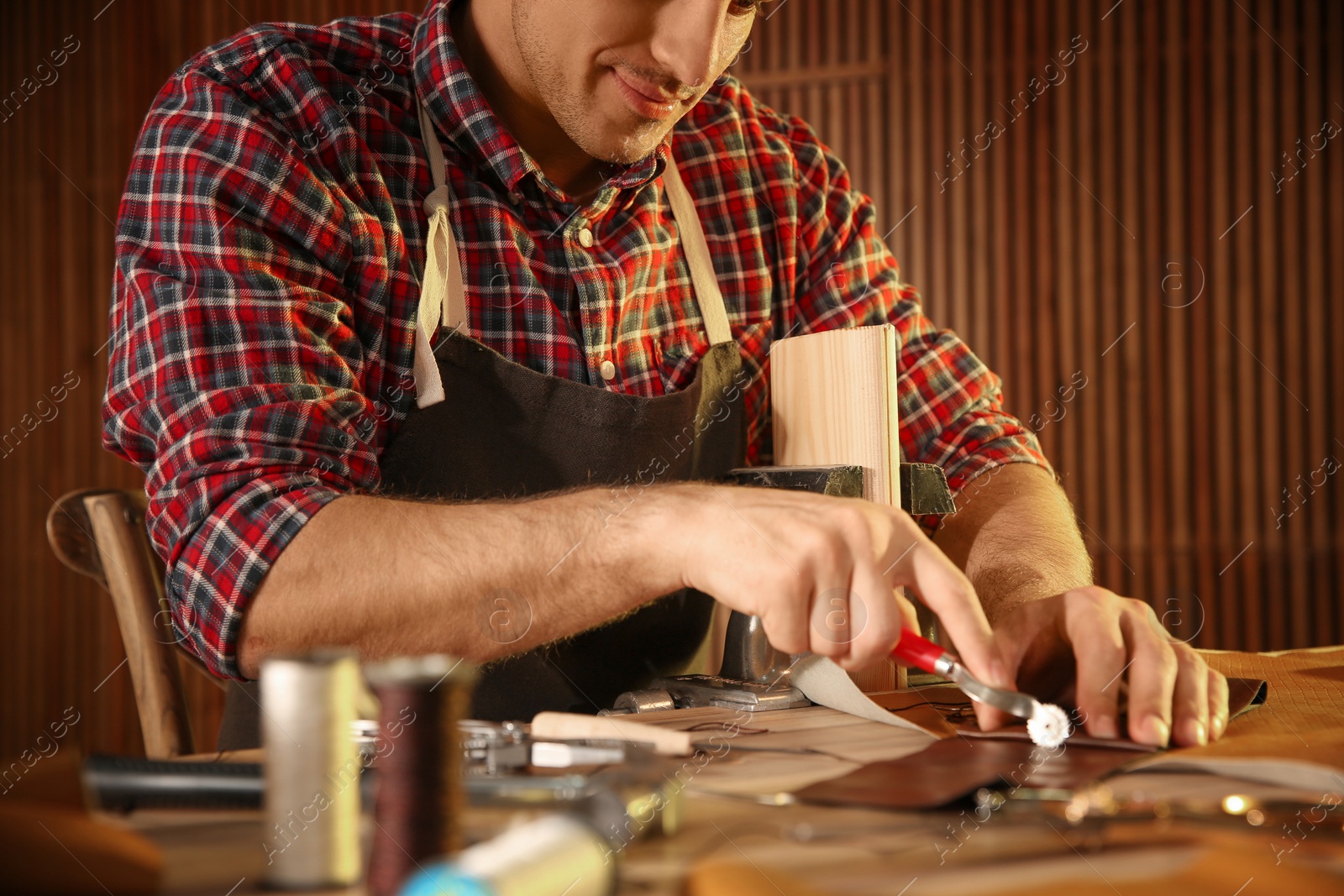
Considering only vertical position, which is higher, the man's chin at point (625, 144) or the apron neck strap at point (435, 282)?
the man's chin at point (625, 144)

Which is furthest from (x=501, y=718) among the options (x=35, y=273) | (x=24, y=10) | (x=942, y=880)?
(x=24, y=10)

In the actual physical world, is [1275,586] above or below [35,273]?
below

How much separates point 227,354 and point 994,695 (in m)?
0.98

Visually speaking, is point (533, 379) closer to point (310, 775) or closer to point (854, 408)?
point (854, 408)

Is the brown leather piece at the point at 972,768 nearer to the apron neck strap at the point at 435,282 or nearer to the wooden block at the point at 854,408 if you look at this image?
the wooden block at the point at 854,408

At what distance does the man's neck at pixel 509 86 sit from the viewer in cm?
177

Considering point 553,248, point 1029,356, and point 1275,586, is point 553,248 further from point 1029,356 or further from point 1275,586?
point 1275,586

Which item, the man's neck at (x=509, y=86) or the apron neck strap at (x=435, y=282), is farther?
the man's neck at (x=509, y=86)

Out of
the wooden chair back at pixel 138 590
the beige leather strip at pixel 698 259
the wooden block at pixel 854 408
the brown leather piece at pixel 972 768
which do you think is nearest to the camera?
the brown leather piece at pixel 972 768

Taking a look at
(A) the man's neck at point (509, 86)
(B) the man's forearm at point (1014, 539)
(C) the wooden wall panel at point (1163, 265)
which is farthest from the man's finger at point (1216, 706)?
(C) the wooden wall panel at point (1163, 265)

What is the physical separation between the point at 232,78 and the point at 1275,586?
3.89 meters

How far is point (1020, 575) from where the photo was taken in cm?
159

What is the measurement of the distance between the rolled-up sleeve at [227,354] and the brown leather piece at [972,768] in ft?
2.39

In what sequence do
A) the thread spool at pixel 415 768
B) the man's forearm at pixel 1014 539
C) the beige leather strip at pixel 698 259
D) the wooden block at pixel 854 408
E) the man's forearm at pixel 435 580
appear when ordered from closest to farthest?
the thread spool at pixel 415 768 < the man's forearm at pixel 435 580 < the wooden block at pixel 854 408 < the man's forearm at pixel 1014 539 < the beige leather strip at pixel 698 259
